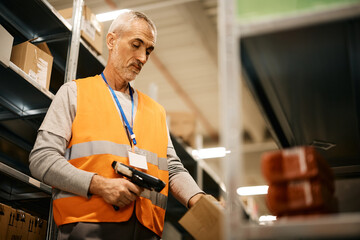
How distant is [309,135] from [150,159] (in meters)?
0.89

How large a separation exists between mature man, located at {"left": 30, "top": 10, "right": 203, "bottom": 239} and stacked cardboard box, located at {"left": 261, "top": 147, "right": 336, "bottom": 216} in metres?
0.85

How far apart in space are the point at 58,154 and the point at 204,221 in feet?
2.59

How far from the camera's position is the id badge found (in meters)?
2.02

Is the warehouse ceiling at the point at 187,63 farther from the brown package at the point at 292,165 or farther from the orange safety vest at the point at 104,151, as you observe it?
the brown package at the point at 292,165

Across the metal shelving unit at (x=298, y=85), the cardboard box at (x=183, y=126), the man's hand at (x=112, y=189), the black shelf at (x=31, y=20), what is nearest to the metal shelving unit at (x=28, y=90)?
the black shelf at (x=31, y=20)

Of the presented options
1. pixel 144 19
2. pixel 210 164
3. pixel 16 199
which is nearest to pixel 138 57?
pixel 144 19

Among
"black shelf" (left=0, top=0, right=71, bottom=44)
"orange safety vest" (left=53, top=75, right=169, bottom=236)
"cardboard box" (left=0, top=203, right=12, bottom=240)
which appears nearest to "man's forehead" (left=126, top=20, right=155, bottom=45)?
"orange safety vest" (left=53, top=75, right=169, bottom=236)

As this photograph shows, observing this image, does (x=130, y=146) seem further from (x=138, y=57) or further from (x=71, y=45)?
(x=71, y=45)

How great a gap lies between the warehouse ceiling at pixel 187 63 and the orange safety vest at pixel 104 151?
2.34 metres

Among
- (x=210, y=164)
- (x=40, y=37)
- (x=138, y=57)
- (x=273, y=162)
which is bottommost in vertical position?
(x=273, y=162)

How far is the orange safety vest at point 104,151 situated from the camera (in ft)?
6.25

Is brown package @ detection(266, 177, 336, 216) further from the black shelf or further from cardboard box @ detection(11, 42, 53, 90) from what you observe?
the black shelf

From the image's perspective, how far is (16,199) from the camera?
3.21 m

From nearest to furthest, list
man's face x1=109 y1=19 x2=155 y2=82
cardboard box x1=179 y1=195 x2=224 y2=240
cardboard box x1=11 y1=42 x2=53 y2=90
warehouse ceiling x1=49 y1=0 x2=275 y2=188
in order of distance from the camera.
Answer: cardboard box x1=179 y1=195 x2=224 y2=240, man's face x1=109 y1=19 x2=155 y2=82, cardboard box x1=11 y1=42 x2=53 y2=90, warehouse ceiling x1=49 y1=0 x2=275 y2=188
